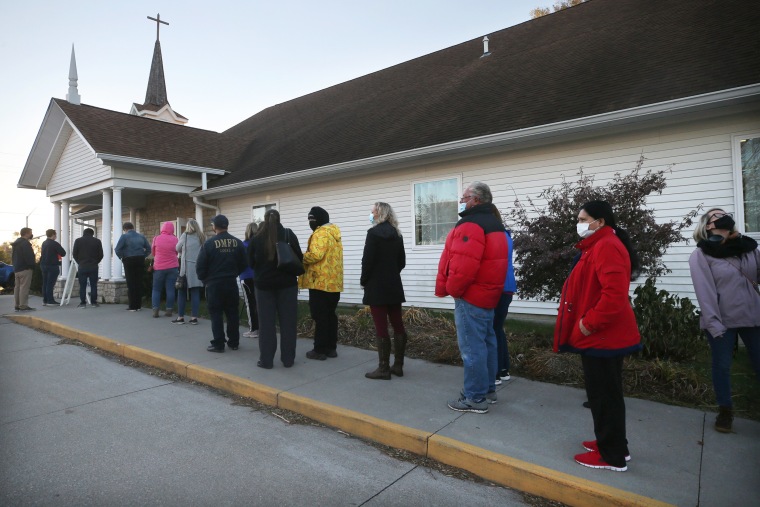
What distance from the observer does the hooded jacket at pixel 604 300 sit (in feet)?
9.61

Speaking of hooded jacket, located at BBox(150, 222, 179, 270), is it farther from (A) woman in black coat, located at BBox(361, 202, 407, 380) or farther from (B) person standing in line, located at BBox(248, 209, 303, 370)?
(A) woman in black coat, located at BBox(361, 202, 407, 380)

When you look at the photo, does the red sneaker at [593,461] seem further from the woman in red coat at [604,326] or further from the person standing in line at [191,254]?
the person standing in line at [191,254]

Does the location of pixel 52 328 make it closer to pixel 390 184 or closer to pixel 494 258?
pixel 390 184

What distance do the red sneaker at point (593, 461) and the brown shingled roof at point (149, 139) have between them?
12502mm

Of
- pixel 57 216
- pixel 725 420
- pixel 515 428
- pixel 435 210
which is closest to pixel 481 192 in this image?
pixel 515 428

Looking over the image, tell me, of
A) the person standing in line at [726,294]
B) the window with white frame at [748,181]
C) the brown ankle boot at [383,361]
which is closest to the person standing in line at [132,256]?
the brown ankle boot at [383,361]

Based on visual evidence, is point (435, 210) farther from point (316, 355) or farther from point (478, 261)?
point (478, 261)

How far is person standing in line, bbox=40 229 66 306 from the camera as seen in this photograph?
36.9 feet

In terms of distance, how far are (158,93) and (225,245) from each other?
25.8 m

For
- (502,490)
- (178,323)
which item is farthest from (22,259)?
(502,490)

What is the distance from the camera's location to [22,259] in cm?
1073

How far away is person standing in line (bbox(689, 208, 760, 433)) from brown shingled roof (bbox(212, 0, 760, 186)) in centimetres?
421

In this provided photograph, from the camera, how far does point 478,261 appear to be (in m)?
3.75

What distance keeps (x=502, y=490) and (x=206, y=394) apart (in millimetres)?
3368
